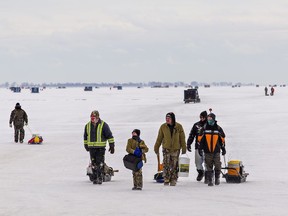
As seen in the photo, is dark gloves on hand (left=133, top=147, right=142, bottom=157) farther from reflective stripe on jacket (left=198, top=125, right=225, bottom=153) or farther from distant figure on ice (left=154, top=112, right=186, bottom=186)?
reflective stripe on jacket (left=198, top=125, right=225, bottom=153)

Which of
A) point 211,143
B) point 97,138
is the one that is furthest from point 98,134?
point 211,143

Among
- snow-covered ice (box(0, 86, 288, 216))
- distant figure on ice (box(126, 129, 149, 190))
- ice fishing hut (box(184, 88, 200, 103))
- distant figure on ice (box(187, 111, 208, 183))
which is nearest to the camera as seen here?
snow-covered ice (box(0, 86, 288, 216))

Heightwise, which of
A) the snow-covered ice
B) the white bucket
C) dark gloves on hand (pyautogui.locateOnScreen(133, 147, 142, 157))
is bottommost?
the snow-covered ice

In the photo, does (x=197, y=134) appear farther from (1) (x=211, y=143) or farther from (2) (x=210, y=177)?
(2) (x=210, y=177)

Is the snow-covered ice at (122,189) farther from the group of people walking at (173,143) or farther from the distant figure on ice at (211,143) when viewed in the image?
the distant figure on ice at (211,143)

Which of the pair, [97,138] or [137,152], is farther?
[97,138]

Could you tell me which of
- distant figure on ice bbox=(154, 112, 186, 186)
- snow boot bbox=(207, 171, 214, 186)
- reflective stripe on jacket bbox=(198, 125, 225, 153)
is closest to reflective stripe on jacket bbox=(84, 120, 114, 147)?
distant figure on ice bbox=(154, 112, 186, 186)

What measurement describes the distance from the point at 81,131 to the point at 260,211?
22.6 metres

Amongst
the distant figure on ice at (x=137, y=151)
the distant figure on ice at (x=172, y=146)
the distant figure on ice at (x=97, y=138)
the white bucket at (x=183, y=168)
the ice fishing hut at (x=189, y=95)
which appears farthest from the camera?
the ice fishing hut at (x=189, y=95)

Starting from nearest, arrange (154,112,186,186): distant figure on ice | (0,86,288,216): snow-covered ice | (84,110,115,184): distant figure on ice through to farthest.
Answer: (0,86,288,216): snow-covered ice < (154,112,186,186): distant figure on ice < (84,110,115,184): distant figure on ice

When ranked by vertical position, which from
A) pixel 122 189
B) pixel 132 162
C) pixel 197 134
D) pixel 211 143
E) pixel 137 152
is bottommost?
pixel 122 189

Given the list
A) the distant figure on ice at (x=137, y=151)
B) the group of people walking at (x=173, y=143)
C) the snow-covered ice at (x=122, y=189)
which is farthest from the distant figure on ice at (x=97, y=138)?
the distant figure on ice at (x=137, y=151)

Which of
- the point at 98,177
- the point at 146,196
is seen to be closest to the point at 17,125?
the point at 98,177

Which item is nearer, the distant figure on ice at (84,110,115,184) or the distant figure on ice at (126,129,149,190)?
the distant figure on ice at (126,129,149,190)
